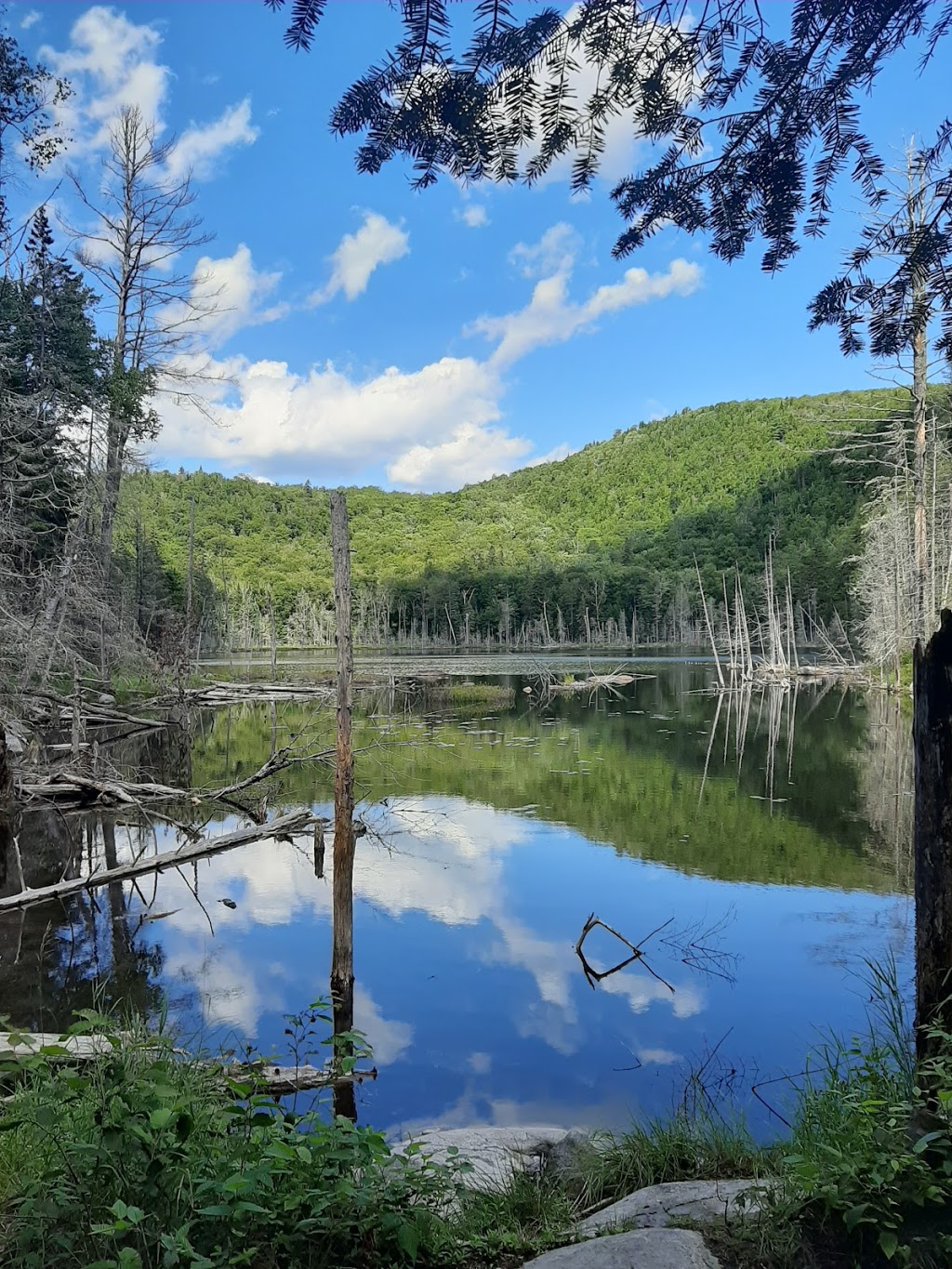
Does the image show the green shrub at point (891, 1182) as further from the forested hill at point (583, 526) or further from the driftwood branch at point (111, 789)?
the forested hill at point (583, 526)

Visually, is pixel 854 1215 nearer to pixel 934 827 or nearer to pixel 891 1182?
pixel 891 1182

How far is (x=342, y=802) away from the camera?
796cm

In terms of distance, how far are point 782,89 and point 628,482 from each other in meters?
163

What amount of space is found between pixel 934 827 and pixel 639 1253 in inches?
77.2

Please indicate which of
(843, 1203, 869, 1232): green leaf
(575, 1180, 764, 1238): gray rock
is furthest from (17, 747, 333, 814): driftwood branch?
(843, 1203, 869, 1232): green leaf

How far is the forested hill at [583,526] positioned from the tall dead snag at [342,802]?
5064 centimetres

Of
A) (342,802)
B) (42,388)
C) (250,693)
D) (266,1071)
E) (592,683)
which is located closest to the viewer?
(266,1071)

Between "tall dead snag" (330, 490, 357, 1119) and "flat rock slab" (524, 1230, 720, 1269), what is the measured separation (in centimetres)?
520

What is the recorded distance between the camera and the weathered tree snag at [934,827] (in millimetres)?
3193

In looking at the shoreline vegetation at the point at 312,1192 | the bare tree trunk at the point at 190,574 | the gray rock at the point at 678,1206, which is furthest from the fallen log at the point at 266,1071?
the bare tree trunk at the point at 190,574

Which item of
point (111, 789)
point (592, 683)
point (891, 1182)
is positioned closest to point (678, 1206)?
point (891, 1182)

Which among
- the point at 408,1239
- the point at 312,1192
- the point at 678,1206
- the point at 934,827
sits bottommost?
the point at 678,1206

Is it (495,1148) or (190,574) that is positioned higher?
(190,574)

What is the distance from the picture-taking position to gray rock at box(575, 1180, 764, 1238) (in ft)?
9.90
